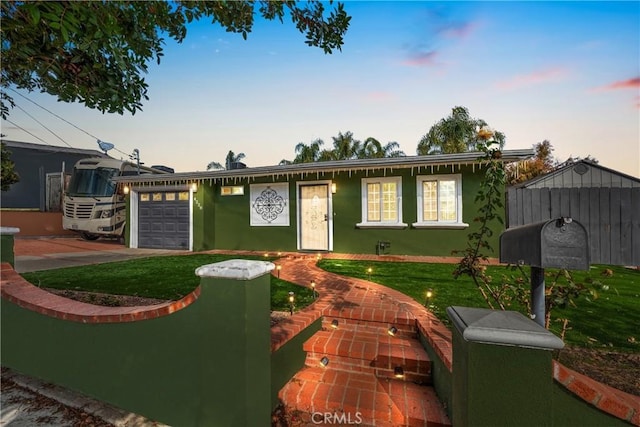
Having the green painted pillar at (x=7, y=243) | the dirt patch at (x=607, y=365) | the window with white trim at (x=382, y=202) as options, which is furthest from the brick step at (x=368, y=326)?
the window with white trim at (x=382, y=202)

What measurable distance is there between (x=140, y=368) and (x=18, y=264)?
780cm

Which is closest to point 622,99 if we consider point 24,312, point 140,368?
point 140,368

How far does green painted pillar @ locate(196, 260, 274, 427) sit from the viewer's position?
1657 millimetres

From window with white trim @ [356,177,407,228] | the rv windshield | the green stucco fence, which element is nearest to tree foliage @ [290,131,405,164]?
window with white trim @ [356,177,407,228]

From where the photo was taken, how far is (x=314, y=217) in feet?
29.5

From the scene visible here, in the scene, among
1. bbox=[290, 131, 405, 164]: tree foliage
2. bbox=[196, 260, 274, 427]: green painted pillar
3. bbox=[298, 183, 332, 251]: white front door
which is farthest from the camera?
bbox=[290, 131, 405, 164]: tree foliage

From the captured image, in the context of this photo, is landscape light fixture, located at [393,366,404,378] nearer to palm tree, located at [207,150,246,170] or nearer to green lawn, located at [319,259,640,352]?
green lawn, located at [319,259,640,352]

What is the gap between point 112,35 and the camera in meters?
2.45

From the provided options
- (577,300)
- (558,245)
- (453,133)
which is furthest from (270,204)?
(453,133)

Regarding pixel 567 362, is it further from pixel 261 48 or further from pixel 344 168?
pixel 261 48

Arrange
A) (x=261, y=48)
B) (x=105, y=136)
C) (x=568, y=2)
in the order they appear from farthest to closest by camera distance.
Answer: (x=105, y=136) → (x=261, y=48) → (x=568, y=2)

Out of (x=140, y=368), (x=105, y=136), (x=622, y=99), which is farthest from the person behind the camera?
(x=105, y=136)

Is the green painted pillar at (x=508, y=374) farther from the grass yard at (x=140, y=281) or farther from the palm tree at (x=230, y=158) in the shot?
the palm tree at (x=230, y=158)

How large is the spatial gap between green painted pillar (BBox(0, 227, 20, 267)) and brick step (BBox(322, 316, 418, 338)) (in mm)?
4113
